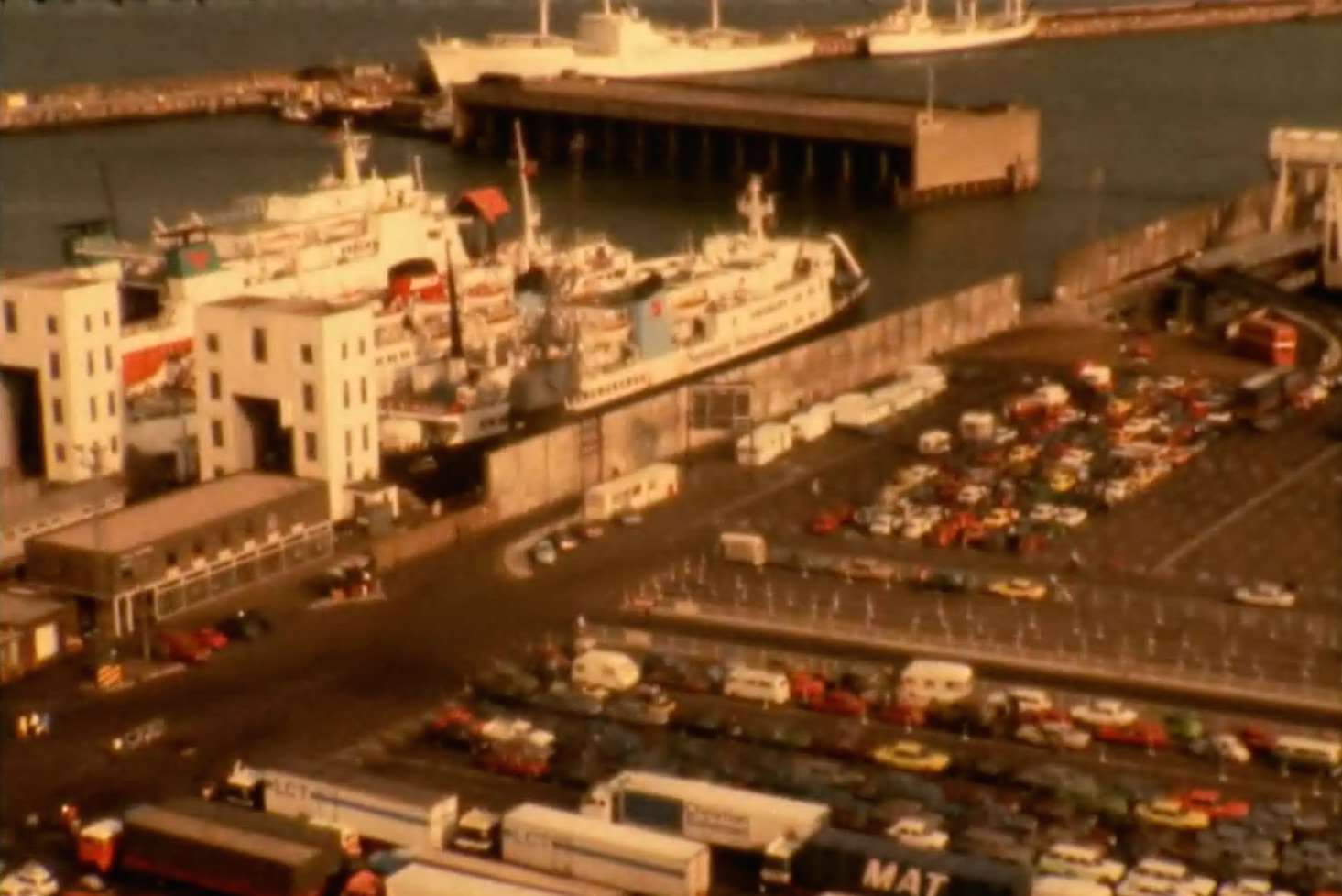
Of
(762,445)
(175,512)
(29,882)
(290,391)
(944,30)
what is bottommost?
(29,882)

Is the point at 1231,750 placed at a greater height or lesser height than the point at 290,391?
lesser

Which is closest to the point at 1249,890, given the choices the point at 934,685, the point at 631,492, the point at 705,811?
the point at 705,811

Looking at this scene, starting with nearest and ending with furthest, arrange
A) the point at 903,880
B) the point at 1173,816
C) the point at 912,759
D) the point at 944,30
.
Result: the point at 903,880 → the point at 1173,816 → the point at 912,759 → the point at 944,30

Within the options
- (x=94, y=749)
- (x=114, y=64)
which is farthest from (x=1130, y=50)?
(x=94, y=749)

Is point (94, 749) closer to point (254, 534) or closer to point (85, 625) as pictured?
point (85, 625)

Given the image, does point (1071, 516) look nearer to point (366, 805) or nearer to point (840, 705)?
point (840, 705)

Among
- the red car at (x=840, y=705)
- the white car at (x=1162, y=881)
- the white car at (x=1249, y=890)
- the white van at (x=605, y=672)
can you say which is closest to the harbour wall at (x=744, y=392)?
the white van at (x=605, y=672)

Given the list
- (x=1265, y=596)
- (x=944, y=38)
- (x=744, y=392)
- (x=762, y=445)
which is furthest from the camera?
(x=944, y=38)
